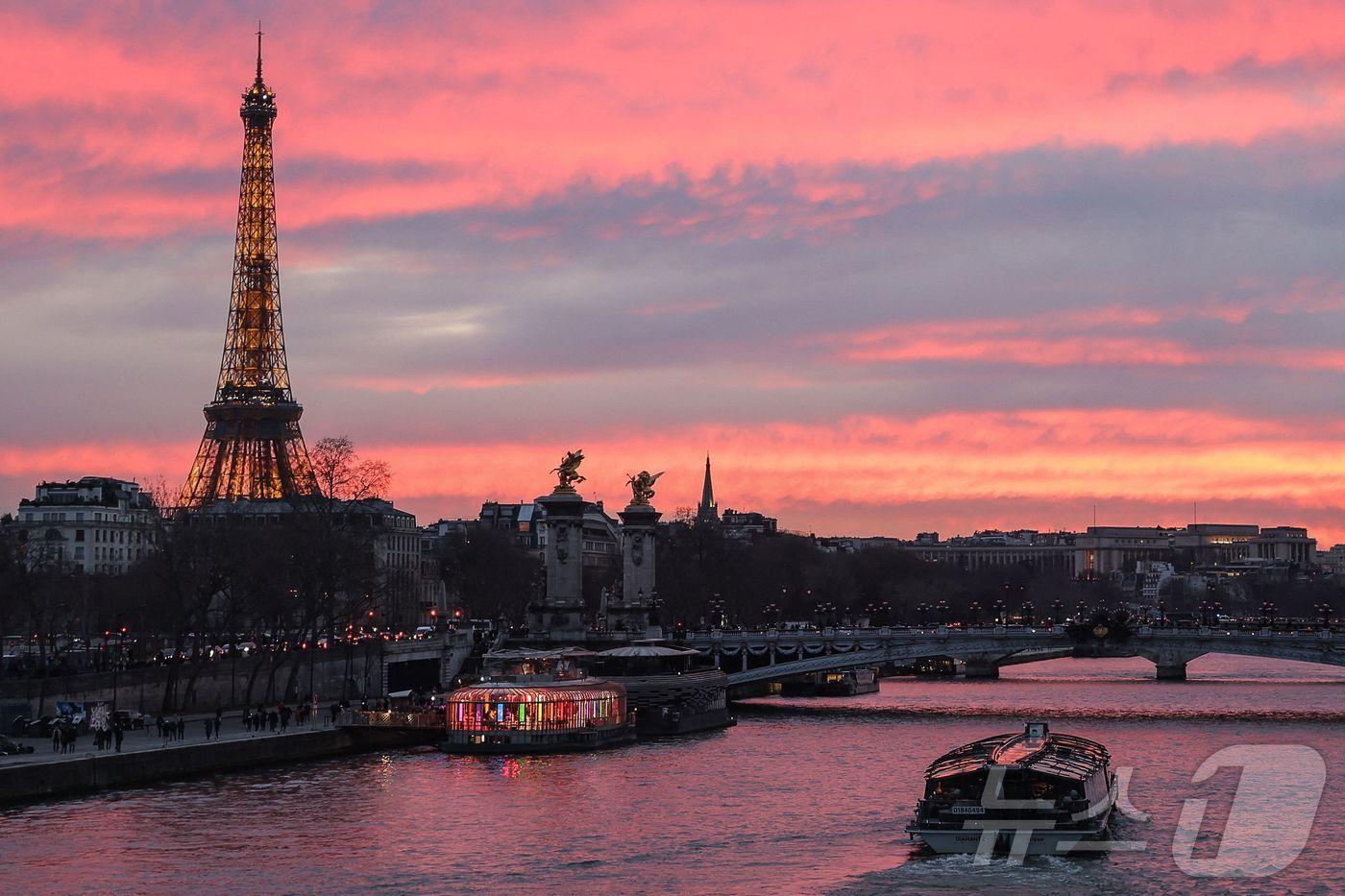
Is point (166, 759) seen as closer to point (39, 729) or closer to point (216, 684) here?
point (39, 729)

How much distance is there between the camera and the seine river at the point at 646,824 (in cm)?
4766

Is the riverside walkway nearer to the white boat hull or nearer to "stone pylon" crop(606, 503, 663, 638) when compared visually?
the white boat hull

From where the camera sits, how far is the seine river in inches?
1876

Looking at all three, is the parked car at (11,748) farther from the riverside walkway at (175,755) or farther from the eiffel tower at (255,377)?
the eiffel tower at (255,377)

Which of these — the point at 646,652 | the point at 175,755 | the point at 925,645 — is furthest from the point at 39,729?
the point at 925,645

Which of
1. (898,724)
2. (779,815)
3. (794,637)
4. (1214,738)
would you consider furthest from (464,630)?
(779,815)

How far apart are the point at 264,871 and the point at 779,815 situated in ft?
50.6

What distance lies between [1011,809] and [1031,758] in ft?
9.86

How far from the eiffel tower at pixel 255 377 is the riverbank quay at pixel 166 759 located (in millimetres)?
64487

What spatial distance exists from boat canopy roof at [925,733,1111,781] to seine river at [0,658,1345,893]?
201cm

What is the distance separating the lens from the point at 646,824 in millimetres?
56156

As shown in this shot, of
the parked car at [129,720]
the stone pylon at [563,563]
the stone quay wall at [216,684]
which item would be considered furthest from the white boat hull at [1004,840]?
the stone pylon at [563,563]

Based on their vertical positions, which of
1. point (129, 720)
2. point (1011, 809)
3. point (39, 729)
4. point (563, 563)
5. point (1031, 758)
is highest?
point (563, 563)

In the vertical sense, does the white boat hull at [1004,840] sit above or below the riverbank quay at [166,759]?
below
